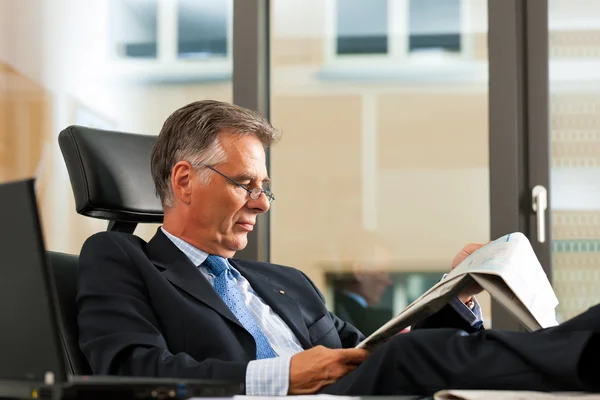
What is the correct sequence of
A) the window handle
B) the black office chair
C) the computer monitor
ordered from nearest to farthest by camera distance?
the computer monitor → the black office chair → the window handle

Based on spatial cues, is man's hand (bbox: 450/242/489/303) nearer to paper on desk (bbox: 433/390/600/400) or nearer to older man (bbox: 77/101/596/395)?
older man (bbox: 77/101/596/395)

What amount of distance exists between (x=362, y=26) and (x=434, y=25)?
9.9 inches

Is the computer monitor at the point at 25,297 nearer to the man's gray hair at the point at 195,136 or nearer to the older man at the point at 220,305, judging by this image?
the older man at the point at 220,305

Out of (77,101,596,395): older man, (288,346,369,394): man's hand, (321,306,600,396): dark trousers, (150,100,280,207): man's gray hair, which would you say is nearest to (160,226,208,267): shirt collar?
(77,101,596,395): older man

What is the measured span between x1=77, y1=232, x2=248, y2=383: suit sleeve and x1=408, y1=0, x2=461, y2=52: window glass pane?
5.44ft

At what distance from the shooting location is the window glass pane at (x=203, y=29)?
3.09 metres

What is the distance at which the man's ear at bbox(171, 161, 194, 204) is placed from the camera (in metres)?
1.85

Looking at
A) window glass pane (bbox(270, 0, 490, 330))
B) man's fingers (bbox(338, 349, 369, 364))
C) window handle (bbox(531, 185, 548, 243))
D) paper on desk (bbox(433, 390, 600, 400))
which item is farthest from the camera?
window glass pane (bbox(270, 0, 490, 330))

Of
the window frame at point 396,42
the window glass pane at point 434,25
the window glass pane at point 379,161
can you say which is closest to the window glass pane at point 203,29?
the window glass pane at point 379,161

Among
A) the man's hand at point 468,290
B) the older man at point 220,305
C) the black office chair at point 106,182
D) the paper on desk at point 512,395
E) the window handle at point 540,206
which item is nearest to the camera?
the paper on desk at point 512,395

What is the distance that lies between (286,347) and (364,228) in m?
1.27

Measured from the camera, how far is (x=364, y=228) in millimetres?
2969

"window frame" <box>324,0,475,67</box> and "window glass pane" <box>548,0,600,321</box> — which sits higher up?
"window frame" <box>324,0,475,67</box>

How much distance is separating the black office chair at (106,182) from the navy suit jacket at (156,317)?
0.11 metres
